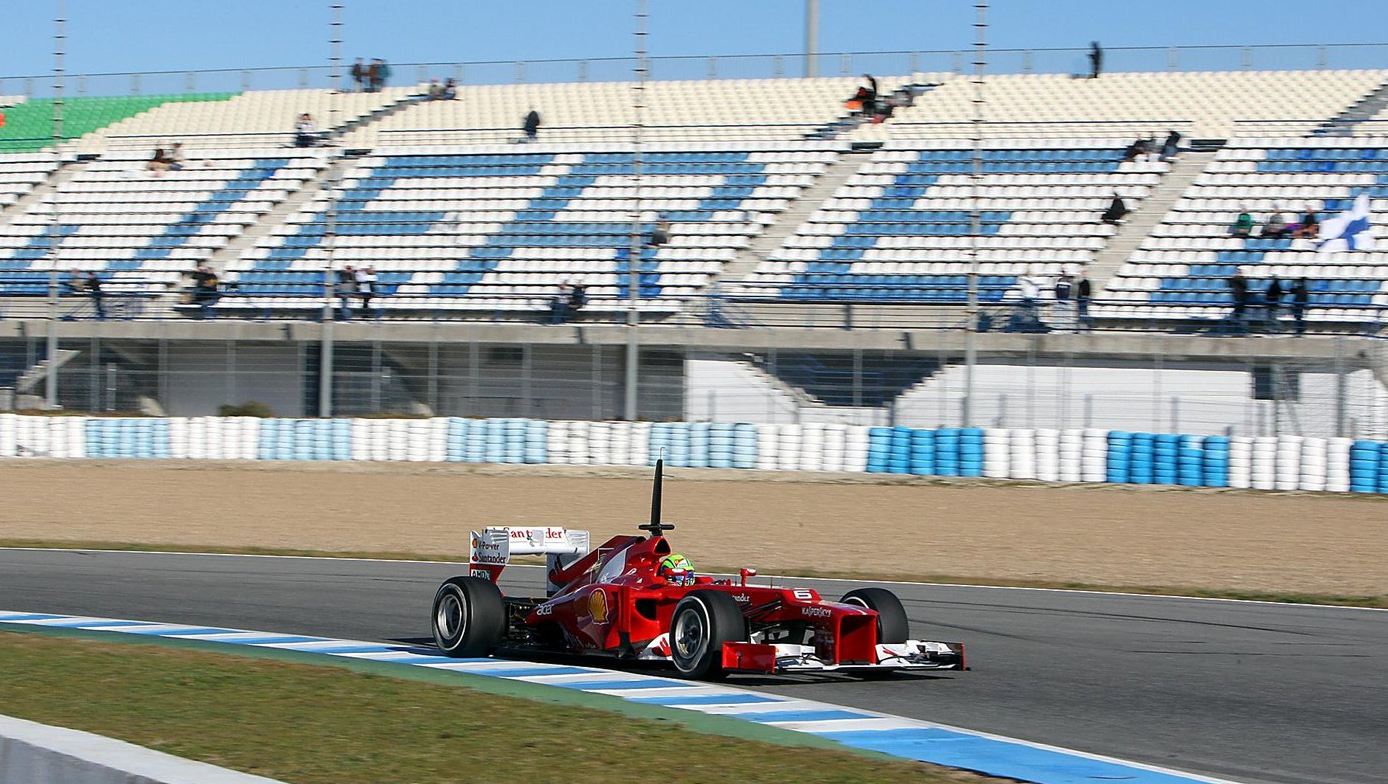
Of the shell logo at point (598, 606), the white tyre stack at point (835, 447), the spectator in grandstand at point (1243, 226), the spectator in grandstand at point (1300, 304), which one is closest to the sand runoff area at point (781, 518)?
the white tyre stack at point (835, 447)

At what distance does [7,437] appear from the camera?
27625mm

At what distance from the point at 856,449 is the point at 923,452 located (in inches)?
40.7

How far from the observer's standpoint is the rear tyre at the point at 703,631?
26.6 feet

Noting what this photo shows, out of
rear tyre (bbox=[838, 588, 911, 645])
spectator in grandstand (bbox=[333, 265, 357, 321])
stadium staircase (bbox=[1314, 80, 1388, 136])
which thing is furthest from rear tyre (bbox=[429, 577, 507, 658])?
stadium staircase (bbox=[1314, 80, 1388, 136])

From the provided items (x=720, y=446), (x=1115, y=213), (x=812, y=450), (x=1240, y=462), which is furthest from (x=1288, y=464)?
(x=1115, y=213)

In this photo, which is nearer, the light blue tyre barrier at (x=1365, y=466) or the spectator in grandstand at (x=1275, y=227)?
the light blue tyre barrier at (x=1365, y=466)

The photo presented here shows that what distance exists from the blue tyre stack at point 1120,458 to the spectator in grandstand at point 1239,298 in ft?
13.7

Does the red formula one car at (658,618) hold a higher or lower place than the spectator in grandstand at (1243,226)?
lower

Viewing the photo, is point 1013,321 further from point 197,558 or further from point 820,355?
point 197,558

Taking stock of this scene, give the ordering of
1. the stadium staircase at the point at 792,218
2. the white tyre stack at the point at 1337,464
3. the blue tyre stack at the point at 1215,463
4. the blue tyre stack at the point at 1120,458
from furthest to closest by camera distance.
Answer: the stadium staircase at the point at 792,218 → the blue tyre stack at the point at 1120,458 → the blue tyre stack at the point at 1215,463 → the white tyre stack at the point at 1337,464

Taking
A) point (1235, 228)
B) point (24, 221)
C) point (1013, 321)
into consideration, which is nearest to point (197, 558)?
point (1013, 321)

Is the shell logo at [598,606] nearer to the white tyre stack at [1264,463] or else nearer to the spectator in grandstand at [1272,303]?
the white tyre stack at [1264,463]

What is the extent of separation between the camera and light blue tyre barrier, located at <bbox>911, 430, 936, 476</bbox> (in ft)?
79.9

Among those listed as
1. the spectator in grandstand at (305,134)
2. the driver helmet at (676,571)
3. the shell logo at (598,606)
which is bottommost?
the shell logo at (598,606)
